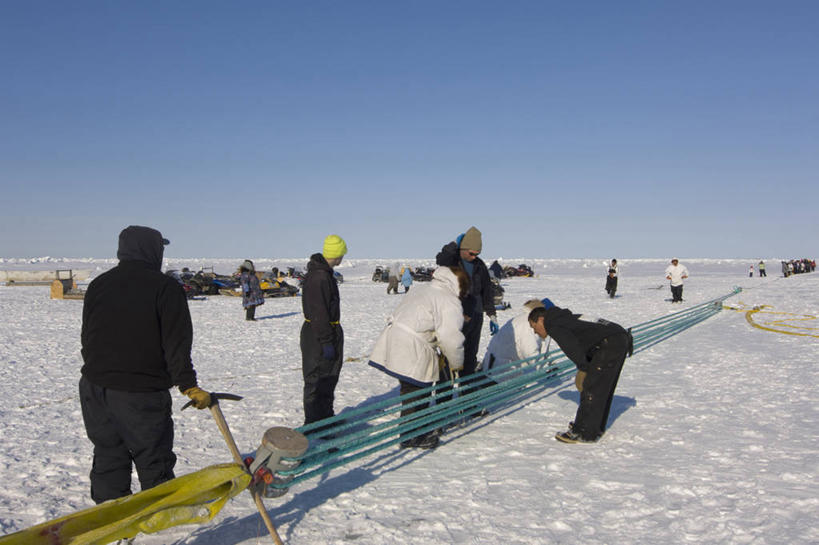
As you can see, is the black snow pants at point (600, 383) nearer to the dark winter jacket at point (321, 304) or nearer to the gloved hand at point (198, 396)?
the dark winter jacket at point (321, 304)

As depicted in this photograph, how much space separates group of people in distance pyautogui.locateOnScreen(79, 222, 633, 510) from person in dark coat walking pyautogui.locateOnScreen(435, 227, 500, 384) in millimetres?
14

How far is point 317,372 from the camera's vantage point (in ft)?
16.9

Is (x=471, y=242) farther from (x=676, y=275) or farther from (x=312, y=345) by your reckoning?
(x=676, y=275)

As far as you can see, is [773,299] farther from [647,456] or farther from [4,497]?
[4,497]

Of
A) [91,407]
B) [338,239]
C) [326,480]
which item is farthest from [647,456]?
[91,407]

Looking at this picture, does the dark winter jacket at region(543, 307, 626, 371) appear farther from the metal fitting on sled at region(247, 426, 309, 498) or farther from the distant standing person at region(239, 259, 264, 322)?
the distant standing person at region(239, 259, 264, 322)

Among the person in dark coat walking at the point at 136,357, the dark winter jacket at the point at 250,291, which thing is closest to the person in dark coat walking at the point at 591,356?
the person in dark coat walking at the point at 136,357

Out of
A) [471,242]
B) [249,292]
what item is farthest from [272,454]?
[249,292]

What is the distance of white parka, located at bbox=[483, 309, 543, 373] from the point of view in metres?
7.05

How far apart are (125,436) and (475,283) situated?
3818 millimetres

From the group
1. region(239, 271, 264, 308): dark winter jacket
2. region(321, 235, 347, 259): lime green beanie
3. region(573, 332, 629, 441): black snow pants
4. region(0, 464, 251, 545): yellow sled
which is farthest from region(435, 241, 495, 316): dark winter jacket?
region(239, 271, 264, 308): dark winter jacket

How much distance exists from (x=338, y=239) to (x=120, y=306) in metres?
2.58

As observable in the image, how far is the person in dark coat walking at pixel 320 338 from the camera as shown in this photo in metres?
5.07

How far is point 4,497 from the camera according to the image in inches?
160
